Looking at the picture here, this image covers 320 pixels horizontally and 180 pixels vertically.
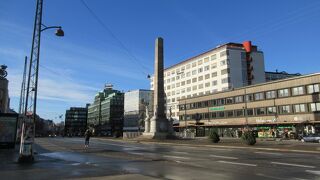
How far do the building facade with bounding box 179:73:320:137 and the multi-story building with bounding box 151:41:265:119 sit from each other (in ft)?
39.7

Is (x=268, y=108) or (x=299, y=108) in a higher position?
(x=268, y=108)

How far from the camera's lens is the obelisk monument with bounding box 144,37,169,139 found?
60.9m

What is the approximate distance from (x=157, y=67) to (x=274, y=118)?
3204 centimetres

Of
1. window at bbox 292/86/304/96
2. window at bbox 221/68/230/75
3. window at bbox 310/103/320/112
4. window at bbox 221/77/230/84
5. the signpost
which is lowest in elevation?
the signpost

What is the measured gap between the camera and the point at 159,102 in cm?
6106

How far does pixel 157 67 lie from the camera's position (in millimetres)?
61969

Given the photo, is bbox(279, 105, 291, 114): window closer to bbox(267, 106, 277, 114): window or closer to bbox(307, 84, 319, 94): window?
bbox(267, 106, 277, 114): window

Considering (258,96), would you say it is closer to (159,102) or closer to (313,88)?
(313,88)

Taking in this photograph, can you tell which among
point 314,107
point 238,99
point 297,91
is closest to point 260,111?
point 238,99

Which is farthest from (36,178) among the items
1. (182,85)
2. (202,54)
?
(182,85)

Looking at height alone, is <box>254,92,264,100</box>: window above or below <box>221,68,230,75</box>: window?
below

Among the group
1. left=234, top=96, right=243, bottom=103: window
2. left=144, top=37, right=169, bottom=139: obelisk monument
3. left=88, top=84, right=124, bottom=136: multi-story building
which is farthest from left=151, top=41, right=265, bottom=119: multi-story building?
left=88, top=84, right=124, bottom=136: multi-story building

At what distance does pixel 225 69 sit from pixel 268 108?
31705 millimetres

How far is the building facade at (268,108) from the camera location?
70.9m
